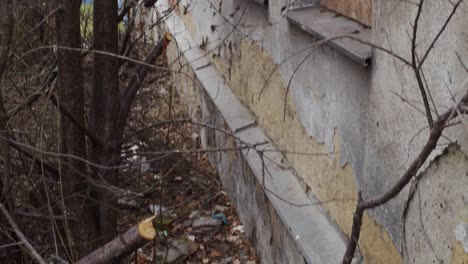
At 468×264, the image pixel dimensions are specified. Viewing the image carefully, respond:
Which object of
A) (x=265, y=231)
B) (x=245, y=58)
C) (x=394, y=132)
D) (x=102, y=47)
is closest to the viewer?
(x=394, y=132)

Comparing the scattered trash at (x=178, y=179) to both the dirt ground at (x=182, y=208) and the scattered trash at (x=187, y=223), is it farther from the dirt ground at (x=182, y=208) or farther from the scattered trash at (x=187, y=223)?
the scattered trash at (x=187, y=223)

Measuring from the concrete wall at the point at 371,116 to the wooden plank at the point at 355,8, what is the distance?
20cm

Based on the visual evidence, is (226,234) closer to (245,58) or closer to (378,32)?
(245,58)

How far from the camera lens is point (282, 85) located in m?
4.59

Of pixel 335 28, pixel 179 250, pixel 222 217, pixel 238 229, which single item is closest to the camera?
pixel 335 28

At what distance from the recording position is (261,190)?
16.0ft

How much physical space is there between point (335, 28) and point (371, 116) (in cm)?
56

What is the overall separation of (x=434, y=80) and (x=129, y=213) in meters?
3.74

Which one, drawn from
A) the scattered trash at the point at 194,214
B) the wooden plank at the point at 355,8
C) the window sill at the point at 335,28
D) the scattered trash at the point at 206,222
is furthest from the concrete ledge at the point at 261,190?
the wooden plank at the point at 355,8

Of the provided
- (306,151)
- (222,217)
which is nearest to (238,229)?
(222,217)

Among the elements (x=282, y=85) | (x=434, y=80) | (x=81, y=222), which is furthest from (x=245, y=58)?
(x=434, y=80)

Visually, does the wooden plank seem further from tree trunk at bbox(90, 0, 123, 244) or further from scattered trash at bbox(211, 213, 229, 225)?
scattered trash at bbox(211, 213, 229, 225)

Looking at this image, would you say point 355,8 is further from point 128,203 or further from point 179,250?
point 128,203

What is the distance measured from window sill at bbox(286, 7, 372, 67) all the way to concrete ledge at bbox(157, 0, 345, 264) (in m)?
0.71
